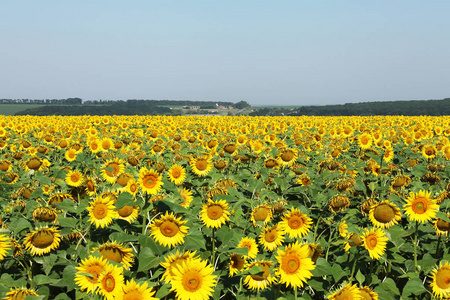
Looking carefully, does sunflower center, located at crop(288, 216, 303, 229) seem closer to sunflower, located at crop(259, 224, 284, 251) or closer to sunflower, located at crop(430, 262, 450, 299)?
sunflower, located at crop(259, 224, 284, 251)

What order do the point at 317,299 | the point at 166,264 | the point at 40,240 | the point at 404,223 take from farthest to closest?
1. the point at 404,223
2. the point at 317,299
3. the point at 40,240
4. the point at 166,264

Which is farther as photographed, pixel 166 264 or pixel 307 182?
pixel 307 182

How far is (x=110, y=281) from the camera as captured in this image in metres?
2.17

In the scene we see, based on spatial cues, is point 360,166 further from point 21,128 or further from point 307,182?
point 21,128

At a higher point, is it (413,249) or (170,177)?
(170,177)

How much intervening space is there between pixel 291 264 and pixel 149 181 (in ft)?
5.17

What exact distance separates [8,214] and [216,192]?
2.79 metres

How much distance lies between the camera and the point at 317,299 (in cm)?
331

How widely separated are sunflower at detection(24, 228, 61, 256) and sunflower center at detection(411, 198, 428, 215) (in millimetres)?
3836

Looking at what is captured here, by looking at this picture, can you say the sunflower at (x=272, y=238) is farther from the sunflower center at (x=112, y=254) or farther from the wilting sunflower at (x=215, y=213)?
the sunflower center at (x=112, y=254)

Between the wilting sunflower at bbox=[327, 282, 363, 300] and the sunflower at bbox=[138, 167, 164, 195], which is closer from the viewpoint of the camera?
the wilting sunflower at bbox=[327, 282, 363, 300]

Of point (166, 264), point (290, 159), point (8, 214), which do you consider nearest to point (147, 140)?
point (290, 159)

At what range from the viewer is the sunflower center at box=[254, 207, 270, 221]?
11.8ft

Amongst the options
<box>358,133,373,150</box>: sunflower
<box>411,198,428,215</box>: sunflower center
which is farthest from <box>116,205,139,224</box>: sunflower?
<box>358,133,373,150</box>: sunflower
